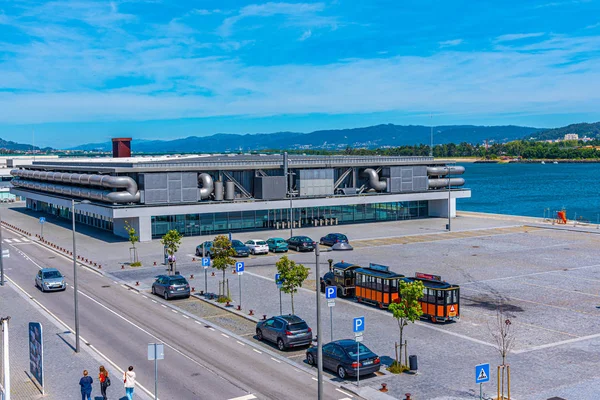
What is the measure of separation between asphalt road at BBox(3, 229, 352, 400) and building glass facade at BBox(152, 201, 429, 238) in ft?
79.3

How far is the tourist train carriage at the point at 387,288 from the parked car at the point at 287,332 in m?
7.02

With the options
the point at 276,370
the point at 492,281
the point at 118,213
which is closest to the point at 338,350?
the point at 276,370

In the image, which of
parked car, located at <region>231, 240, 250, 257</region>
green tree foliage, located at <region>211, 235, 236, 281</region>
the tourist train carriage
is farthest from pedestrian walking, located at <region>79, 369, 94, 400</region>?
parked car, located at <region>231, 240, 250, 257</region>

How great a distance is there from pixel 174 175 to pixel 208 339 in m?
39.0

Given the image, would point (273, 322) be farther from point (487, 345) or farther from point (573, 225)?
point (573, 225)

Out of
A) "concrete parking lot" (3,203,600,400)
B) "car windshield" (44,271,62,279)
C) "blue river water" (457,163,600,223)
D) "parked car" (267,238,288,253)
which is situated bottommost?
"blue river water" (457,163,600,223)

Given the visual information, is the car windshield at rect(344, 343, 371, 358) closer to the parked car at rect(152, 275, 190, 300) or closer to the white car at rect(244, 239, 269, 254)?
the parked car at rect(152, 275, 190, 300)

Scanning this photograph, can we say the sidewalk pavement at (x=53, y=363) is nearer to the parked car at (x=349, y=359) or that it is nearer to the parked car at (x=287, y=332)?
the parked car at (x=287, y=332)

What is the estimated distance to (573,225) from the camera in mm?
73250

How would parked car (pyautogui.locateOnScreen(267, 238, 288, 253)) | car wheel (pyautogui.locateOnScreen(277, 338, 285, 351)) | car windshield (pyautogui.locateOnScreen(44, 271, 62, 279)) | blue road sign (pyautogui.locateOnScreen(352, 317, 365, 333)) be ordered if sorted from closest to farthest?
blue road sign (pyautogui.locateOnScreen(352, 317, 365, 333)) < car wheel (pyautogui.locateOnScreen(277, 338, 285, 351)) < car windshield (pyautogui.locateOnScreen(44, 271, 62, 279)) < parked car (pyautogui.locateOnScreen(267, 238, 288, 253))

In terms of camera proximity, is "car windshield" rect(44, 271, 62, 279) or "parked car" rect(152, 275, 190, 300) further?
"car windshield" rect(44, 271, 62, 279)

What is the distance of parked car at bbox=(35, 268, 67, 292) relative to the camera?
1630 inches

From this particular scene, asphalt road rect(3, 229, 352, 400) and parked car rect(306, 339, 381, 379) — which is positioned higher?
parked car rect(306, 339, 381, 379)

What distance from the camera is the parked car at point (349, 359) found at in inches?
958
